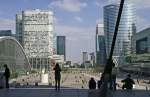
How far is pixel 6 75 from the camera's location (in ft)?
97.6

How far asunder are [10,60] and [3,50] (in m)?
12.3

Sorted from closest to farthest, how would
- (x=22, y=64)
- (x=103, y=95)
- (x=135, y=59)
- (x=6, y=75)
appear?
(x=103, y=95) < (x=6, y=75) < (x=22, y=64) < (x=135, y=59)

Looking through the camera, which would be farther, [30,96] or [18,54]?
[18,54]

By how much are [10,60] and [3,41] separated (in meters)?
12.2

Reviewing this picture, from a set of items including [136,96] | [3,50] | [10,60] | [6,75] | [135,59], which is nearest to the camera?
[136,96]

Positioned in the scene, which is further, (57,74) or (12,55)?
(12,55)

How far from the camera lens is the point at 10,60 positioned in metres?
149

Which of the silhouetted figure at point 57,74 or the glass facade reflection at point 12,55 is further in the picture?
the glass facade reflection at point 12,55

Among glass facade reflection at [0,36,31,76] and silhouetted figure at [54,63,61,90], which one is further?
glass facade reflection at [0,36,31,76]

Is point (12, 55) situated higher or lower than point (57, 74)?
higher

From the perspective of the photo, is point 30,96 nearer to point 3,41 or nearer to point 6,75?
point 6,75

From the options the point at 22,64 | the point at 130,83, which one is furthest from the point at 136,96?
the point at 22,64

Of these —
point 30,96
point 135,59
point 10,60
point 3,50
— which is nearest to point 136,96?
point 30,96

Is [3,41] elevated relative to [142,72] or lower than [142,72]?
elevated
